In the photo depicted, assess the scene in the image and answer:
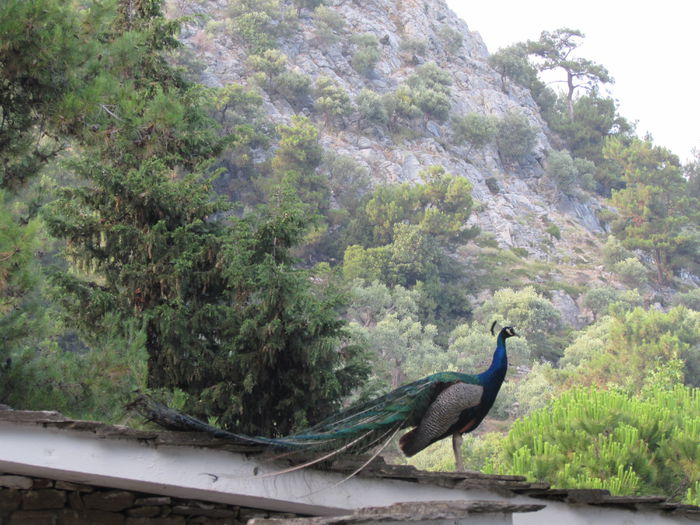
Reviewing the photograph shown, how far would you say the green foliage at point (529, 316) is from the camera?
3330cm

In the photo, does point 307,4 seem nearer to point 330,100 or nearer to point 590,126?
point 330,100

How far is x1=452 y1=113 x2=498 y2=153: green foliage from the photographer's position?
49.1 metres

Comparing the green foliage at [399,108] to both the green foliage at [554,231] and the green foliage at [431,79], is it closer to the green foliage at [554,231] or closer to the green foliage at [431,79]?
the green foliage at [431,79]

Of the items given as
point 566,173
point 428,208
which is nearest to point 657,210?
point 566,173

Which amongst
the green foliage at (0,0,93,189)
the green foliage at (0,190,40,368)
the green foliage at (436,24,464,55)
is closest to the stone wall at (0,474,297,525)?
the green foliage at (0,190,40,368)

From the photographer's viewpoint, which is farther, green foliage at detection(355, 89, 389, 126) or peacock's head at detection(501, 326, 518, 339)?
green foliage at detection(355, 89, 389, 126)

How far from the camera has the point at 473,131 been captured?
49.0 meters

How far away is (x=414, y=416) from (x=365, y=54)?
166 ft

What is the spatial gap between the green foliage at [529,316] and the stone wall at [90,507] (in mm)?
29763

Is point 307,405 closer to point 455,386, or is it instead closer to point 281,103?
point 455,386

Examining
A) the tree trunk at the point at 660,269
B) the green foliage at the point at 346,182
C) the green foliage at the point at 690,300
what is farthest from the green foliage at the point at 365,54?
the green foliage at the point at 690,300

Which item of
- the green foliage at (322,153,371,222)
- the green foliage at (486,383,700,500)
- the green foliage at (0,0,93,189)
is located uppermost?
the green foliage at (322,153,371,222)

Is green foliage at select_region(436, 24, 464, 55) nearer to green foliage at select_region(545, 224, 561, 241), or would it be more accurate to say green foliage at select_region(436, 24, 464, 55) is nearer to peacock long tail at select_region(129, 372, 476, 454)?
green foliage at select_region(545, 224, 561, 241)

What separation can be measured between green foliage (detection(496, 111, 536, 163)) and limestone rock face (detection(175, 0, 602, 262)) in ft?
1.85
